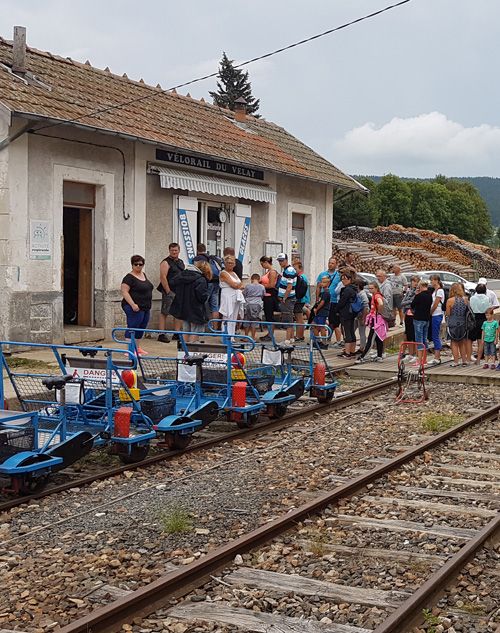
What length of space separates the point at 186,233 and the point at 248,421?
8305 millimetres

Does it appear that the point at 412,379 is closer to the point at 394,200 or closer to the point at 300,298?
the point at 300,298

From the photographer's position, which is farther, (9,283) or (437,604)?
(9,283)

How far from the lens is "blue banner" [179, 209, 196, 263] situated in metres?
18.7

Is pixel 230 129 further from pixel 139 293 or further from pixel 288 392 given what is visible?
pixel 288 392

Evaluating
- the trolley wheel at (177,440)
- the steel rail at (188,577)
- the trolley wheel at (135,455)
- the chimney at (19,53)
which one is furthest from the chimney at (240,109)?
the steel rail at (188,577)

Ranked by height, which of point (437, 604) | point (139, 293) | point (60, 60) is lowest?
point (437, 604)

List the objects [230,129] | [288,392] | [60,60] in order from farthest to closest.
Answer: [230,129] → [60,60] → [288,392]

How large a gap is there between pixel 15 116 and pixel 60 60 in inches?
166

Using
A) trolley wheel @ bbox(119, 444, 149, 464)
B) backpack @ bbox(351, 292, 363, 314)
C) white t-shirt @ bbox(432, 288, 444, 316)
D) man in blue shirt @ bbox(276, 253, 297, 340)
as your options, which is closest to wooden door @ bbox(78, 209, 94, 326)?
man in blue shirt @ bbox(276, 253, 297, 340)

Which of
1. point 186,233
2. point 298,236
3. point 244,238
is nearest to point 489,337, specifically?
point 186,233

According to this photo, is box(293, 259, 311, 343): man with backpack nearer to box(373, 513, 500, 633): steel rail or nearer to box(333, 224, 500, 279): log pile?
box(373, 513, 500, 633): steel rail

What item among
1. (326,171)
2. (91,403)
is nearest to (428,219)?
(326,171)

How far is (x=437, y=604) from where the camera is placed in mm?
5488

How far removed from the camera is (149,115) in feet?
60.7
